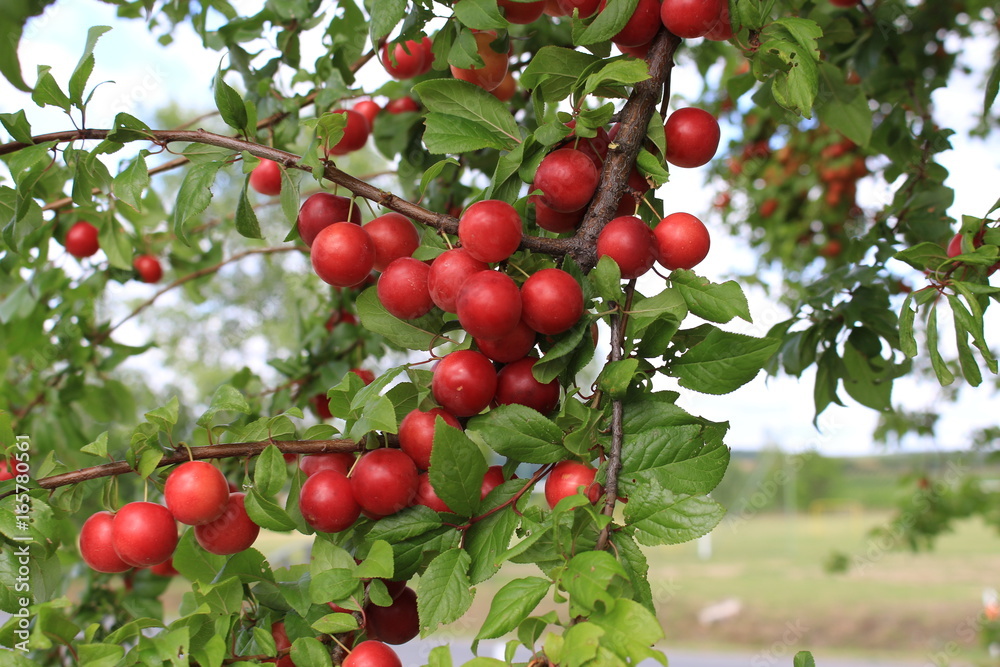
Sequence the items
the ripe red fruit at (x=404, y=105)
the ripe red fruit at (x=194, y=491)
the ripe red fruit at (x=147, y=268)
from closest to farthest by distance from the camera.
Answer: the ripe red fruit at (x=194, y=491), the ripe red fruit at (x=404, y=105), the ripe red fruit at (x=147, y=268)

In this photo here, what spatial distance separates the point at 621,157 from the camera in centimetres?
52

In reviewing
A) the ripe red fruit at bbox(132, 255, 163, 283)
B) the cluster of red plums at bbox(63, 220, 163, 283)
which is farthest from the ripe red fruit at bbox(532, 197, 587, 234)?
the ripe red fruit at bbox(132, 255, 163, 283)

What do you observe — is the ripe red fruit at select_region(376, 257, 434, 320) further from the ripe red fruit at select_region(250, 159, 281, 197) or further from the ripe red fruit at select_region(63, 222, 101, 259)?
the ripe red fruit at select_region(63, 222, 101, 259)

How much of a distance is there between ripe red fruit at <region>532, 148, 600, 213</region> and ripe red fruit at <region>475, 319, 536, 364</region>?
9cm

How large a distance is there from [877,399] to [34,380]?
1232 mm

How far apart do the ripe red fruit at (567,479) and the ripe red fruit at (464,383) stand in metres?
0.07

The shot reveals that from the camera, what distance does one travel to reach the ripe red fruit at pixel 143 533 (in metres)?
0.48

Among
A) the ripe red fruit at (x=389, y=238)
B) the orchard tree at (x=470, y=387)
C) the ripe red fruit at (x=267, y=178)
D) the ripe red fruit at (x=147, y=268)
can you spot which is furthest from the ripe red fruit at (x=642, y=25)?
the ripe red fruit at (x=147, y=268)

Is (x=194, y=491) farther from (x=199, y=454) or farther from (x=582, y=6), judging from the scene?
(x=582, y=6)

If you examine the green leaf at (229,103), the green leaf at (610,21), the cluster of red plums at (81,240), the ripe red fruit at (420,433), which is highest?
the cluster of red plums at (81,240)

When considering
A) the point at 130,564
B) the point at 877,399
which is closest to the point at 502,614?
the point at 130,564

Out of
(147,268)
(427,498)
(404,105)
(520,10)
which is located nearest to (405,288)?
(427,498)

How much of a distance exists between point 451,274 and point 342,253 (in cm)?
8

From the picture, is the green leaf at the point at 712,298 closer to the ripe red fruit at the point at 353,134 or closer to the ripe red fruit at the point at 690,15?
the ripe red fruit at the point at 690,15
